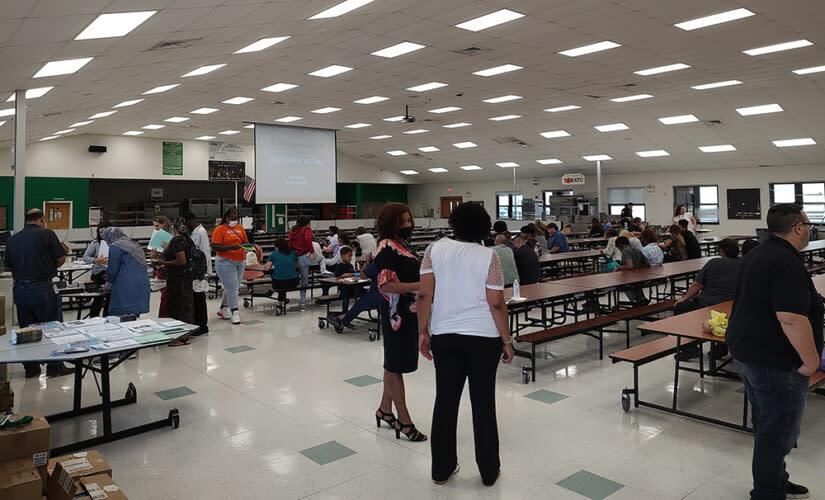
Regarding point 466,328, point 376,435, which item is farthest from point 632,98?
point 466,328

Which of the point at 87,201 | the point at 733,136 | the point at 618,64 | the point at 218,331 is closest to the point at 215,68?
the point at 218,331

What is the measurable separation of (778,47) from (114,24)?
871cm

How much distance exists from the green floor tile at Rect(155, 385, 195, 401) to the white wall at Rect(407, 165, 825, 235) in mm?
18673

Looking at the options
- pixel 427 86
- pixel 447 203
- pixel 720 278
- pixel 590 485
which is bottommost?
pixel 590 485

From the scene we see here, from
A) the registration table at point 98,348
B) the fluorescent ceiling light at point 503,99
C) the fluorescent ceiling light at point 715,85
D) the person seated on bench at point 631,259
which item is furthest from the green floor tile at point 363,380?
the fluorescent ceiling light at point 715,85

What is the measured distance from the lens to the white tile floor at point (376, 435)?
308 centimetres

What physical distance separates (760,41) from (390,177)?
1907cm

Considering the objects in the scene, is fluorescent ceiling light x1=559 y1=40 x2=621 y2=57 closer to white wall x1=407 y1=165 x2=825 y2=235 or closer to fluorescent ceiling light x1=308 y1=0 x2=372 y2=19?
fluorescent ceiling light x1=308 y1=0 x2=372 y2=19

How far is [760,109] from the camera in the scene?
43.3ft

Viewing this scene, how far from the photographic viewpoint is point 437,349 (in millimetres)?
2926

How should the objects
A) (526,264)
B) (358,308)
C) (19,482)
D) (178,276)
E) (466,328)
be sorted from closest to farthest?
(19,482) < (466,328) < (178,276) < (358,308) < (526,264)

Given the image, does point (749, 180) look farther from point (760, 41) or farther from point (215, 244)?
point (215, 244)

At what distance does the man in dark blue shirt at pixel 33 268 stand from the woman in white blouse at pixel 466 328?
11.9 ft

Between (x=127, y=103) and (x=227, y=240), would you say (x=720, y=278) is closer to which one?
(x=227, y=240)
